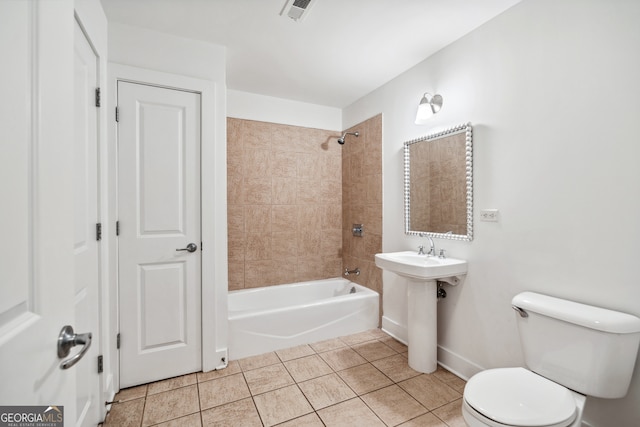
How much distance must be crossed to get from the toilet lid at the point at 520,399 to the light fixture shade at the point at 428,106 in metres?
1.77

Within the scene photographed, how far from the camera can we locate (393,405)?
1.82 m

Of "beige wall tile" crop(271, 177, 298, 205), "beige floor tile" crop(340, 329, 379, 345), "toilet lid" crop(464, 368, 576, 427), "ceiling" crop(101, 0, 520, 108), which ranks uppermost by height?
"ceiling" crop(101, 0, 520, 108)

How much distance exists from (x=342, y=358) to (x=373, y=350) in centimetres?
31

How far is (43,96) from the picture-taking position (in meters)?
0.57

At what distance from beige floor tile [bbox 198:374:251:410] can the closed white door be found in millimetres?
227

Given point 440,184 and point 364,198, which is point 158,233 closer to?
point 364,198

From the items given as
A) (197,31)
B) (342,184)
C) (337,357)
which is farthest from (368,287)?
(197,31)

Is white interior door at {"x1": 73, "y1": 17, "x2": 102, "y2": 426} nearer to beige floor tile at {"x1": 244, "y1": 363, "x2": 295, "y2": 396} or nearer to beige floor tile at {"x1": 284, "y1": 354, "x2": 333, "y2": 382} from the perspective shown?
beige floor tile at {"x1": 244, "y1": 363, "x2": 295, "y2": 396}

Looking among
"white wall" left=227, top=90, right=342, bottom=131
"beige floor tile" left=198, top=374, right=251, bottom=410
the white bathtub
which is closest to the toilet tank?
the white bathtub

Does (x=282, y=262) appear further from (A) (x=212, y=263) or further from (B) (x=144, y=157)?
(B) (x=144, y=157)

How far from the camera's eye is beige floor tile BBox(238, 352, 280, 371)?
89.7 inches

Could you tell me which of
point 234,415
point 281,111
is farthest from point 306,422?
point 281,111

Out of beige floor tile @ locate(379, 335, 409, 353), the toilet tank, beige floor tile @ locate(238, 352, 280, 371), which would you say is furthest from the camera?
beige floor tile @ locate(379, 335, 409, 353)

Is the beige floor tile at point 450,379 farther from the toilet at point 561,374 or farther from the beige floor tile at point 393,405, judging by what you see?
the toilet at point 561,374
